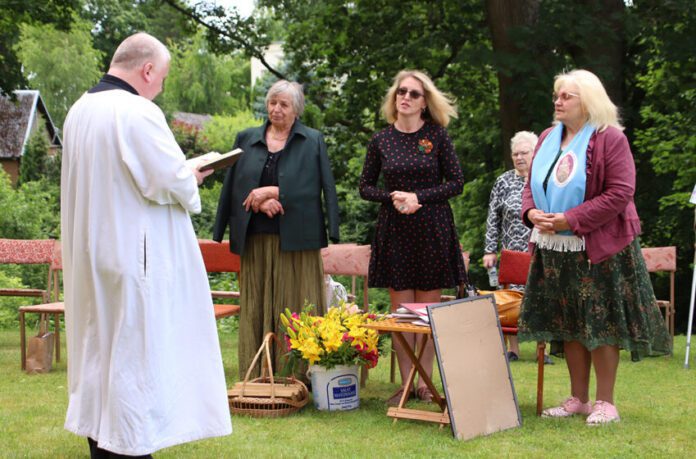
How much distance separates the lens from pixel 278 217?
21.6 ft

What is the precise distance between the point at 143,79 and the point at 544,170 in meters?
2.53

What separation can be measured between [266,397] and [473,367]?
1.33m

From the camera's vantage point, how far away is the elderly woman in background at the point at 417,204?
643 centimetres

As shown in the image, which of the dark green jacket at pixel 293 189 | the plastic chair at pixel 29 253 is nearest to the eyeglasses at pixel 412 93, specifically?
the dark green jacket at pixel 293 189

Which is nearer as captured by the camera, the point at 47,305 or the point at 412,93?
the point at 412,93

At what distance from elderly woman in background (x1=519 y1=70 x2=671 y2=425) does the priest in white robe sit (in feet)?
7.48

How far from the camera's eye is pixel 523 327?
5953 mm

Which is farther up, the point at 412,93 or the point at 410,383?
the point at 412,93

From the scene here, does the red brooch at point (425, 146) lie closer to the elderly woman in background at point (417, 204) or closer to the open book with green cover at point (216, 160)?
the elderly woman in background at point (417, 204)

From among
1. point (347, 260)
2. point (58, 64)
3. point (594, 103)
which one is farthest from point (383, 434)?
point (58, 64)

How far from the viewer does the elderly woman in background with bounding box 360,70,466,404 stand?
643 centimetres

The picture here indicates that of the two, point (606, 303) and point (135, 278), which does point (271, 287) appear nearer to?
point (606, 303)

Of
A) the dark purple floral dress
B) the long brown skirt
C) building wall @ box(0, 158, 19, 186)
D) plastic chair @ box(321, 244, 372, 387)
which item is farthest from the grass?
building wall @ box(0, 158, 19, 186)

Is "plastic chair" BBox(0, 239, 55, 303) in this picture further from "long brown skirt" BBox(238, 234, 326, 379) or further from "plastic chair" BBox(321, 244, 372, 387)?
"long brown skirt" BBox(238, 234, 326, 379)
